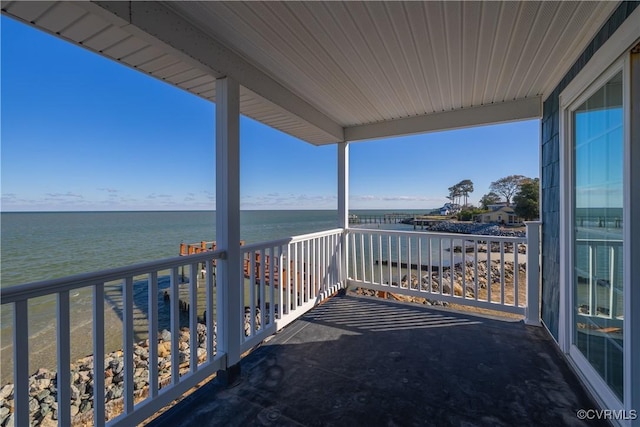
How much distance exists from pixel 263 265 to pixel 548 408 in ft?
7.61

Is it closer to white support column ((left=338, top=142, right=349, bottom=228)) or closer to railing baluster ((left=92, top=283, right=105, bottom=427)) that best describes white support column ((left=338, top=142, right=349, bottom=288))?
white support column ((left=338, top=142, right=349, bottom=228))

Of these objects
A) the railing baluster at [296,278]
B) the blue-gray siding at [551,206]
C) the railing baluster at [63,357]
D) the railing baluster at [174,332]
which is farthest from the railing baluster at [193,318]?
the blue-gray siding at [551,206]

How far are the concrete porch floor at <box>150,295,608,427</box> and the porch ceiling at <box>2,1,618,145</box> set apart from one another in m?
2.28

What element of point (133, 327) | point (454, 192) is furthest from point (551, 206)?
point (454, 192)

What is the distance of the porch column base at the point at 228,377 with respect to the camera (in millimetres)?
2000

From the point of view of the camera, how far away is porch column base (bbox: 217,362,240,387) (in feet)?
6.56

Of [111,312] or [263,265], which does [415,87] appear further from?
[111,312]

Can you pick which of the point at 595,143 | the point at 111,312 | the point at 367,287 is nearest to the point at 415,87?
the point at 595,143

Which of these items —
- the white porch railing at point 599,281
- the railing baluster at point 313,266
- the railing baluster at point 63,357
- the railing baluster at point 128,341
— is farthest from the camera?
the railing baluster at point 313,266

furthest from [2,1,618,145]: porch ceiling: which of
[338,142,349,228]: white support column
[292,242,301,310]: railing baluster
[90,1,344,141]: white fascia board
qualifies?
[292,242,301,310]: railing baluster

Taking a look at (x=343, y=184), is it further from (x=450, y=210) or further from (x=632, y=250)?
(x=450, y=210)

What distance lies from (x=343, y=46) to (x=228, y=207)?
4.77ft

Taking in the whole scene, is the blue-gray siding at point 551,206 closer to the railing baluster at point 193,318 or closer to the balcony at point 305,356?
the balcony at point 305,356

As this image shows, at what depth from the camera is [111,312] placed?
5.29 m
